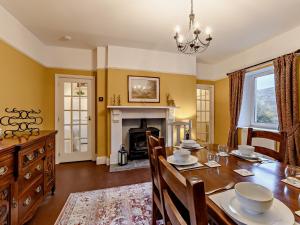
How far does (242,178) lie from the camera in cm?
103

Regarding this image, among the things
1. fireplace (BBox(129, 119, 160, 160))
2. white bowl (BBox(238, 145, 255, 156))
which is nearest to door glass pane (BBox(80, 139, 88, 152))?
fireplace (BBox(129, 119, 160, 160))

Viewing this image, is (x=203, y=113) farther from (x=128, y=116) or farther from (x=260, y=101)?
(x=128, y=116)

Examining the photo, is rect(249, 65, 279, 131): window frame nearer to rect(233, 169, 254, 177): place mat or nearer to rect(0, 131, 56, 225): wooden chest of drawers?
rect(233, 169, 254, 177): place mat

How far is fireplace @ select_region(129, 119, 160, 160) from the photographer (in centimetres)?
364

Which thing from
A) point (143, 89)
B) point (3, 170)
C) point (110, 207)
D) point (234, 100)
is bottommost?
point (110, 207)

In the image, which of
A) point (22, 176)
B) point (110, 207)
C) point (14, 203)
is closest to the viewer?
point (14, 203)

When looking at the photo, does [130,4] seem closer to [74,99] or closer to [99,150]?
[74,99]

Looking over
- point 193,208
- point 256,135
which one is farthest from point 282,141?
point 193,208

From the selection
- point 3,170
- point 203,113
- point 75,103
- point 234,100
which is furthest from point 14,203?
point 203,113

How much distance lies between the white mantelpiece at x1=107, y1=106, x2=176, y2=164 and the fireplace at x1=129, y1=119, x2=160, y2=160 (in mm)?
236

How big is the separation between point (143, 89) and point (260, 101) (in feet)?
8.45

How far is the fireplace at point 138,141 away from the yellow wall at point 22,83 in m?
1.80

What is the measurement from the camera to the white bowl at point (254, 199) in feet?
2.01

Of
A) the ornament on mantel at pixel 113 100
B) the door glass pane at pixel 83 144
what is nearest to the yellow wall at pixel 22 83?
the door glass pane at pixel 83 144
